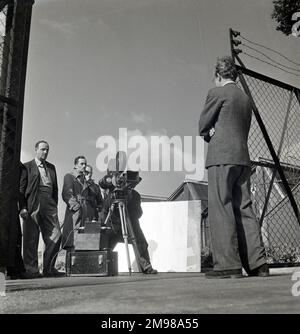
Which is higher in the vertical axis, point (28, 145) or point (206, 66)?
point (206, 66)

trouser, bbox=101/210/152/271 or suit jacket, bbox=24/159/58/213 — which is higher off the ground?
suit jacket, bbox=24/159/58/213

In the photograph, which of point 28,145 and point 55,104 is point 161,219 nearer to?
point 28,145

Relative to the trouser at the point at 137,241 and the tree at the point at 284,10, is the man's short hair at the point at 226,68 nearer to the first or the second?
the trouser at the point at 137,241

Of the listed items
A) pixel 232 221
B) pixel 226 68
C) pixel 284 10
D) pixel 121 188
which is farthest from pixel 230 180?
pixel 284 10

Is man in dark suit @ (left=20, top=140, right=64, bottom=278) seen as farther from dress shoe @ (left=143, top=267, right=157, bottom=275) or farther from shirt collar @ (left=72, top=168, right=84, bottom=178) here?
dress shoe @ (left=143, top=267, right=157, bottom=275)

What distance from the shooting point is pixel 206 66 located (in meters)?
4.25

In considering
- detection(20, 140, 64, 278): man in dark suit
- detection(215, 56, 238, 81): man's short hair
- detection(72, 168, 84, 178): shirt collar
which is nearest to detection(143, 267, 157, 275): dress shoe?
detection(20, 140, 64, 278): man in dark suit

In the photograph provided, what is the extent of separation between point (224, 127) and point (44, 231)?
9.87 feet

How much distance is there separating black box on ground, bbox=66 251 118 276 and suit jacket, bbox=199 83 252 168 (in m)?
2.15

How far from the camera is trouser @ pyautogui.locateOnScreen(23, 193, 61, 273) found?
16.9ft

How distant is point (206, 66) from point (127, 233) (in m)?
2.15

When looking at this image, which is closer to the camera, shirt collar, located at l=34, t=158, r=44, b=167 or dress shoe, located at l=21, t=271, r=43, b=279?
dress shoe, located at l=21, t=271, r=43, b=279

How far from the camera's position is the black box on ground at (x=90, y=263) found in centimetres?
486
